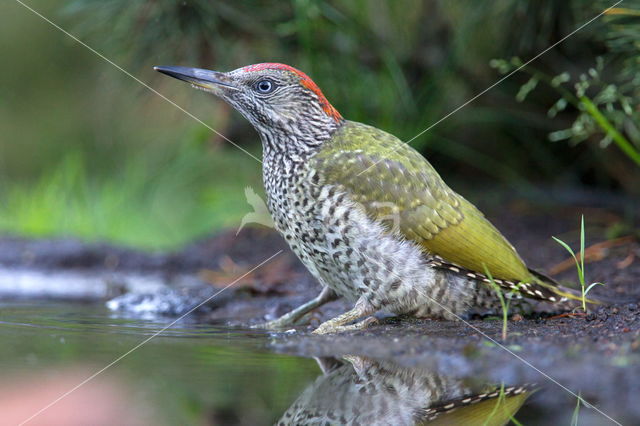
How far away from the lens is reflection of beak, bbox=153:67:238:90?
385 centimetres

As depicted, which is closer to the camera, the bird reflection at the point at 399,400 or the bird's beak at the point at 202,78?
the bird reflection at the point at 399,400

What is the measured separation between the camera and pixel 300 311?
3805mm

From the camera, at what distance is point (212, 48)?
568cm

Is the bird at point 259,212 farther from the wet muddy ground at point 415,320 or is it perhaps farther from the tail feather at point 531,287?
the tail feather at point 531,287

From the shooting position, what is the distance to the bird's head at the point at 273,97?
3.89 metres

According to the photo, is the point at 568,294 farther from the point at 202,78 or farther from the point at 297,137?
the point at 202,78

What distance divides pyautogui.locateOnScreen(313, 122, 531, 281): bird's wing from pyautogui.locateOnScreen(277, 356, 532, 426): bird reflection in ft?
3.44

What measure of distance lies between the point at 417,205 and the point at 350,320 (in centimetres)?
56

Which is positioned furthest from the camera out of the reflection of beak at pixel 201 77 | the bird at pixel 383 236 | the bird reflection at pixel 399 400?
the reflection of beak at pixel 201 77

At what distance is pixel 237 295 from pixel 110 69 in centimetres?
252

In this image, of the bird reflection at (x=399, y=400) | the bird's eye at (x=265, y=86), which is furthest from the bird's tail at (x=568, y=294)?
the bird's eye at (x=265, y=86)

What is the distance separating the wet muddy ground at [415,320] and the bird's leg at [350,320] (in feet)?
0.25

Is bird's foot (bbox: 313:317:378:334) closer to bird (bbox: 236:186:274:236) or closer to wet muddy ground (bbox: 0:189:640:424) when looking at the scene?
wet muddy ground (bbox: 0:189:640:424)

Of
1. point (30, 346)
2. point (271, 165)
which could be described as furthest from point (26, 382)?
point (271, 165)
